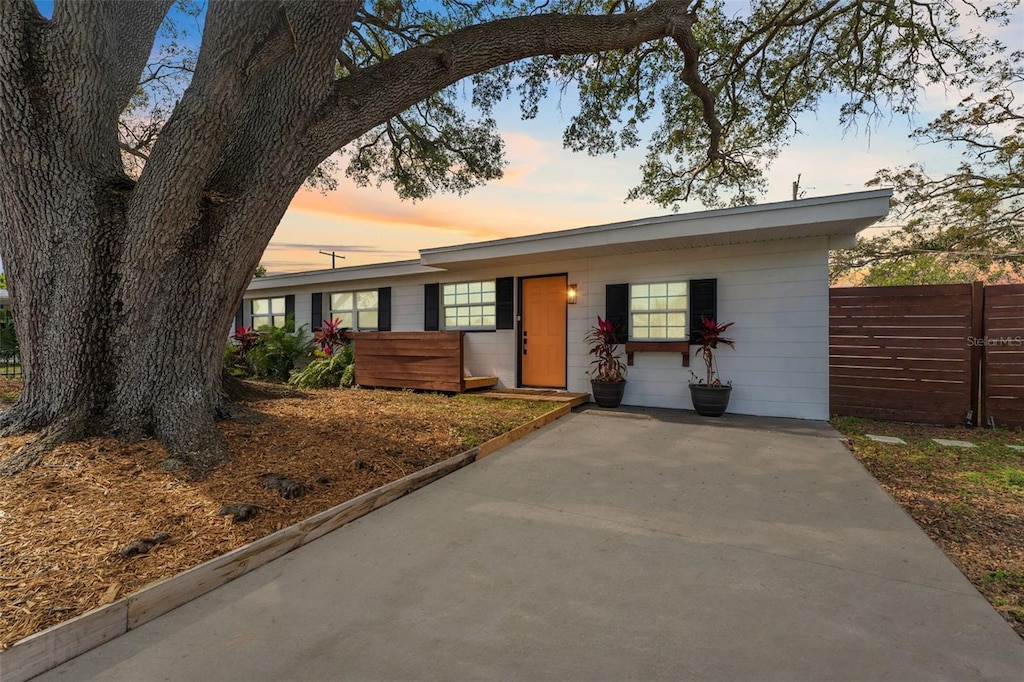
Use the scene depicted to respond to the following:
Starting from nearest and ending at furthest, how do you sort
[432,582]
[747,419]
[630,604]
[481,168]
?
[630,604], [432,582], [747,419], [481,168]

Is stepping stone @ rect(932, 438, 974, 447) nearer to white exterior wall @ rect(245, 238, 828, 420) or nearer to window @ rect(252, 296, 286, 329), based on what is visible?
white exterior wall @ rect(245, 238, 828, 420)

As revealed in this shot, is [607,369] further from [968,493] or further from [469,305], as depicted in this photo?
[968,493]

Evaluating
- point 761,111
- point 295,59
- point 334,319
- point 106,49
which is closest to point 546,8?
point 761,111

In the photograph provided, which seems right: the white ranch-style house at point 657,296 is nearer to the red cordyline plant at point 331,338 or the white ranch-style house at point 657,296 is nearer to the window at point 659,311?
the window at point 659,311

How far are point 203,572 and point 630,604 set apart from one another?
190cm

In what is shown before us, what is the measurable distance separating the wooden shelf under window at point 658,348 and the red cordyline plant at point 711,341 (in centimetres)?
22

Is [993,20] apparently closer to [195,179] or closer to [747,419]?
[747,419]

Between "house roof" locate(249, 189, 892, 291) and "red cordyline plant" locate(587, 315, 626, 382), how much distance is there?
1203 mm

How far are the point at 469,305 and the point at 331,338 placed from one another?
3.14m

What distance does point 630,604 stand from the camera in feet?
6.34

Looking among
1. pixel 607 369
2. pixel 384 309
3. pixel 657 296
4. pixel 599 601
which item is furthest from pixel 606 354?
pixel 599 601

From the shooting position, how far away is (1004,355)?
5.27 meters

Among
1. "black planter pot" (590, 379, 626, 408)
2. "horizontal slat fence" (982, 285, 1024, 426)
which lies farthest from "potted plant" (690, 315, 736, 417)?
"horizontal slat fence" (982, 285, 1024, 426)

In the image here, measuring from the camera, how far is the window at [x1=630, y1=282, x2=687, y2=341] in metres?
6.81
